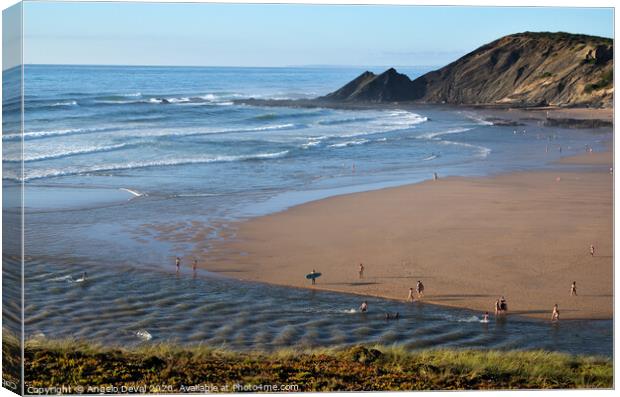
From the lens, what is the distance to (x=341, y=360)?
13.0 metres

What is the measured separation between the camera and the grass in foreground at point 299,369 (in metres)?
12.0

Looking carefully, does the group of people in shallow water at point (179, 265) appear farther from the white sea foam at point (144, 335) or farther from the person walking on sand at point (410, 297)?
the white sea foam at point (144, 335)

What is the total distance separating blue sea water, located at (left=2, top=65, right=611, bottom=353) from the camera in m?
15.9

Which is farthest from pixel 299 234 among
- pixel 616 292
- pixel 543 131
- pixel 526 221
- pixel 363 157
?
pixel 543 131

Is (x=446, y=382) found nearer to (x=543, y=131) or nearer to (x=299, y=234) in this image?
(x=299, y=234)

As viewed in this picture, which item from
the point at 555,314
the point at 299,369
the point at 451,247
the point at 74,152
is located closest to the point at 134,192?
the point at 74,152

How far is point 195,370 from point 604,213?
616 inches

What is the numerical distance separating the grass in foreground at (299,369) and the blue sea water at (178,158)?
4.39ft

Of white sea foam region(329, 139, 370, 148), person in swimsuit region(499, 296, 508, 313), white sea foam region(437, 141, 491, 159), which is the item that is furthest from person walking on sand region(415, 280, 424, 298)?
white sea foam region(437, 141, 491, 159)

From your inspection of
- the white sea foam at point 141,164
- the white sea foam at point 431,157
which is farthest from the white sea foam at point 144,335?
the white sea foam at point 431,157

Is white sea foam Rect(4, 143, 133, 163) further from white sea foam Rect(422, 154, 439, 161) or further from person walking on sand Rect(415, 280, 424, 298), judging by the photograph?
white sea foam Rect(422, 154, 439, 161)

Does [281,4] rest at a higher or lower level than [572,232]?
higher

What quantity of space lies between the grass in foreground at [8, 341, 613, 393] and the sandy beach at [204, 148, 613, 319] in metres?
3.74

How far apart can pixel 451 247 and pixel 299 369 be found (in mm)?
9183
